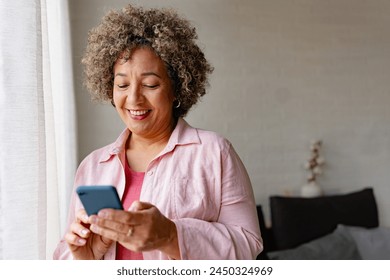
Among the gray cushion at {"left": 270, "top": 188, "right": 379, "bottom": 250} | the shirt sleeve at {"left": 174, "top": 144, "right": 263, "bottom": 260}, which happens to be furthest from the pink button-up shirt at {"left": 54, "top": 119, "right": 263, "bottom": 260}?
the gray cushion at {"left": 270, "top": 188, "right": 379, "bottom": 250}

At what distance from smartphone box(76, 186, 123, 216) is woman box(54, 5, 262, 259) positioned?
104 millimetres

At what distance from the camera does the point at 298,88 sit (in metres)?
2.18

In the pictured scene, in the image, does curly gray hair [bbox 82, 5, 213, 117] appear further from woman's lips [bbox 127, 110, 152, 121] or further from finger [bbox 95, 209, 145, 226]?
finger [bbox 95, 209, 145, 226]


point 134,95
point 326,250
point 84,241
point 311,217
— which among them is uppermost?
point 134,95

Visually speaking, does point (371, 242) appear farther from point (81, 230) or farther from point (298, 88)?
point (81, 230)

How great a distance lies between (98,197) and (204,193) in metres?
0.22

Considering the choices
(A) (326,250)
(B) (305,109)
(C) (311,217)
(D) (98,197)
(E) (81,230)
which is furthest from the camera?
(B) (305,109)

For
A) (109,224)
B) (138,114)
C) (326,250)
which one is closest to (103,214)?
(109,224)

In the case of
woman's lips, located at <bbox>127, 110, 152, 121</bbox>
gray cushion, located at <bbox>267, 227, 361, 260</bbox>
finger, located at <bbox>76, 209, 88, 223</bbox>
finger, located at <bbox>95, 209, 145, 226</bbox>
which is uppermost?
woman's lips, located at <bbox>127, 110, 152, 121</bbox>

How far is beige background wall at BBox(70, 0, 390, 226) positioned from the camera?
204 centimetres

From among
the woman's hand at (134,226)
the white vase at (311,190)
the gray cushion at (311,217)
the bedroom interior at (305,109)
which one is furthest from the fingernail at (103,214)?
the white vase at (311,190)

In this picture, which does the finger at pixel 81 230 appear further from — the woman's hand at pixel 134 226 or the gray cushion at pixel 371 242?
the gray cushion at pixel 371 242

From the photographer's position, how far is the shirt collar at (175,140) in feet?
2.68

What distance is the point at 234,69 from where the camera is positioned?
2.07 m
